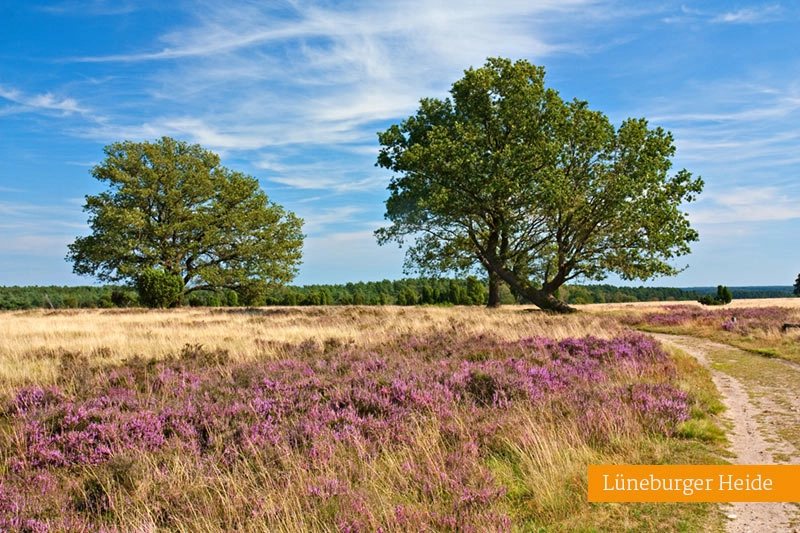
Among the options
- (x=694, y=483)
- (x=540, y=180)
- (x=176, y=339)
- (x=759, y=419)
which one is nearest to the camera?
(x=694, y=483)

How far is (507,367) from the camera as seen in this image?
957cm

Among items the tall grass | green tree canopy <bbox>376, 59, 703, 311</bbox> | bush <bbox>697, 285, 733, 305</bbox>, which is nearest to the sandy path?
the tall grass

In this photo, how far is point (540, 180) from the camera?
28500mm

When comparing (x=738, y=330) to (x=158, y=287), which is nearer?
(x=738, y=330)

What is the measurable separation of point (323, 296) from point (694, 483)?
74.9 metres

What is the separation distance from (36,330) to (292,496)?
18.5m

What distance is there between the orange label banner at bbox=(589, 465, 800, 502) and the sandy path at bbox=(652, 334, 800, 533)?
24cm

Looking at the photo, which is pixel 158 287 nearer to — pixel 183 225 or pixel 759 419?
pixel 183 225

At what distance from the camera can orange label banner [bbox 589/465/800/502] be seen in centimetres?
477

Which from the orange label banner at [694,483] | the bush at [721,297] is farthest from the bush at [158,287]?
the bush at [721,297]

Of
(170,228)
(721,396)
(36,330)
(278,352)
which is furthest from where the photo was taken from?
(170,228)

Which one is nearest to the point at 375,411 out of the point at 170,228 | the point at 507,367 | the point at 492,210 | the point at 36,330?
the point at 507,367

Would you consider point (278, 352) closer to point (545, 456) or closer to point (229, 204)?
point (545, 456)

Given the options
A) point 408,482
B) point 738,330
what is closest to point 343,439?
point 408,482
